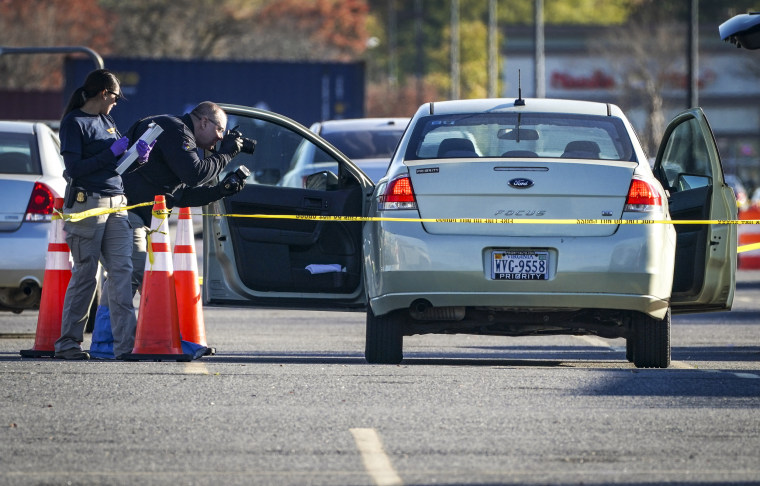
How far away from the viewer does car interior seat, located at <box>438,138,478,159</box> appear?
10305 millimetres

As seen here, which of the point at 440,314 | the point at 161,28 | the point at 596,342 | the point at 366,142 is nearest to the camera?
the point at 440,314

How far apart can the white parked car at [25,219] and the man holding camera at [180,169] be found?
178 cm

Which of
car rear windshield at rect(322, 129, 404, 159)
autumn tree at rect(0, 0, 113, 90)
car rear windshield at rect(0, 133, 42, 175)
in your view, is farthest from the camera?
autumn tree at rect(0, 0, 113, 90)

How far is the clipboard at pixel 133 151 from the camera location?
34.0 feet

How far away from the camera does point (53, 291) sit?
11.1 metres

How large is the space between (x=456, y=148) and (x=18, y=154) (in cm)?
434

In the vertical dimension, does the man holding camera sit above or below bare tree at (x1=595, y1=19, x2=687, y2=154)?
below

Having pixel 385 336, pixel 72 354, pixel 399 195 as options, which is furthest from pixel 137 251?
pixel 399 195

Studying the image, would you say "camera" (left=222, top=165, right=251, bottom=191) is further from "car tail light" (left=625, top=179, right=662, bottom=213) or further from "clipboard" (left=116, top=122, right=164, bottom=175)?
"car tail light" (left=625, top=179, right=662, bottom=213)

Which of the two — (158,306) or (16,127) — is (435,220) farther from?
(16,127)

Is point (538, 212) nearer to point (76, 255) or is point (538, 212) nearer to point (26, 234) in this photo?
point (76, 255)

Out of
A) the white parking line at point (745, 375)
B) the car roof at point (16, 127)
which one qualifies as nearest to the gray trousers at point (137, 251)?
the car roof at point (16, 127)

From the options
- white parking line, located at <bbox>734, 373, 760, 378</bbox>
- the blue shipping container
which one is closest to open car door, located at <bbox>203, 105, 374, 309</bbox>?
white parking line, located at <bbox>734, 373, 760, 378</bbox>

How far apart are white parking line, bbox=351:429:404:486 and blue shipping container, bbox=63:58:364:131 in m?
23.8
